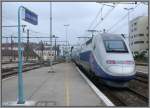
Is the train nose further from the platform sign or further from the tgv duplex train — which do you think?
the platform sign

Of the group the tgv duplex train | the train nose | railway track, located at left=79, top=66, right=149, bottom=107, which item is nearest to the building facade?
the tgv duplex train

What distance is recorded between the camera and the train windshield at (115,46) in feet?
62.0

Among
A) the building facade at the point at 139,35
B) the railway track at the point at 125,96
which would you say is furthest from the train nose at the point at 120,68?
the building facade at the point at 139,35

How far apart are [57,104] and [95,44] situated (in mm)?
9340

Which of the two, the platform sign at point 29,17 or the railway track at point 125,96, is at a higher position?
the platform sign at point 29,17

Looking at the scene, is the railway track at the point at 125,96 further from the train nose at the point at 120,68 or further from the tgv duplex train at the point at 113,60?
the train nose at the point at 120,68

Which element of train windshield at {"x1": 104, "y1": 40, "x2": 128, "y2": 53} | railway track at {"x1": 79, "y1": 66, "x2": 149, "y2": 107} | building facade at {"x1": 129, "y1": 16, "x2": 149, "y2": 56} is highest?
building facade at {"x1": 129, "y1": 16, "x2": 149, "y2": 56}

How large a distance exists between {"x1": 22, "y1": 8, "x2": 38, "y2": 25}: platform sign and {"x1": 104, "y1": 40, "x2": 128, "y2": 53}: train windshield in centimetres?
686

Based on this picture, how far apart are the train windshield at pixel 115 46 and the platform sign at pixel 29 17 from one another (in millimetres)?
6865

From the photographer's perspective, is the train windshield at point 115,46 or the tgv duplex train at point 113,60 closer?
the tgv duplex train at point 113,60

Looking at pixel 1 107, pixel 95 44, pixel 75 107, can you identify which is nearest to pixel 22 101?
pixel 1 107

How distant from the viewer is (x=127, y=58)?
18281 millimetres

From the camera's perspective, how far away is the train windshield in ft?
62.0

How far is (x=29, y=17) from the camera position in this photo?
12.3 metres
